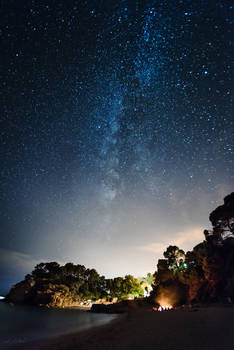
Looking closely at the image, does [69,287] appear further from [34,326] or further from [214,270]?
[214,270]

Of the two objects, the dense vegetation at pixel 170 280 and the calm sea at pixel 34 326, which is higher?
the dense vegetation at pixel 170 280

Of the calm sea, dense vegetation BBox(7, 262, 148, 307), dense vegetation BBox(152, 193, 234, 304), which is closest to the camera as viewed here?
the calm sea

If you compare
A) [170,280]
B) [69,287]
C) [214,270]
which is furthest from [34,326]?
[69,287]

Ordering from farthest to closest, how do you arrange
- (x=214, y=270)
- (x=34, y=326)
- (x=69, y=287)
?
1. (x=69, y=287)
2. (x=214, y=270)
3. (x=34, y=326)

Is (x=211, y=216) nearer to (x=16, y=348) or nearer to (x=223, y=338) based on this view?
(x=223, y=338)

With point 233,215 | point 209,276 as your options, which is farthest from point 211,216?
point 209,276

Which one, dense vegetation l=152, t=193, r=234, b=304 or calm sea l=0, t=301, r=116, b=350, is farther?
dense vegetation l=152, t=193, r=234, b=304

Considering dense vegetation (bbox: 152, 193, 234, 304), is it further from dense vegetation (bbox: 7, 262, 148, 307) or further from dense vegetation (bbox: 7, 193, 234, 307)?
dense vegetation (bbox: 7, 262, 148, 307)

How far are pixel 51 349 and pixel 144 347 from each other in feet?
20.9

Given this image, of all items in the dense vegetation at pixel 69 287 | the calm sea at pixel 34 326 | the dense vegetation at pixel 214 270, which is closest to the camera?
the calm sea at pixel 34 326

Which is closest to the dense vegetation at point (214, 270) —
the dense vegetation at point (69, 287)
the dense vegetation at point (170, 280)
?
the dense vegetation at point (170, 280)

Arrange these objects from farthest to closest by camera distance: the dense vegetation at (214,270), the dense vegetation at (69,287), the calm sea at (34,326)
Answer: the dense vegetation at (69,287), the dense vegetation at (214,270), the calm sea at (34,326)

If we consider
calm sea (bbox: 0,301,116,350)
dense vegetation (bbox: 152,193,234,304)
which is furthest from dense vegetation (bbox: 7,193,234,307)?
calm sea (bbox: 0,301,116,350)

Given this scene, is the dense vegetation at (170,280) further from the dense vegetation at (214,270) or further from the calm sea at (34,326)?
the calm sea at (34,326)
